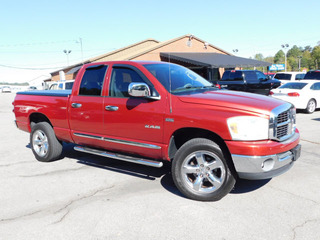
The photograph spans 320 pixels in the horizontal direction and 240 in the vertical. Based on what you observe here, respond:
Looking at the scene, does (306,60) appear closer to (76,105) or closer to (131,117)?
(76,105)

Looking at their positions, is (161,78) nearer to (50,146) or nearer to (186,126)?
(186,126)

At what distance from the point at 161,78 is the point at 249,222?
240 cm

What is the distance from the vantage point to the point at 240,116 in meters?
3.59

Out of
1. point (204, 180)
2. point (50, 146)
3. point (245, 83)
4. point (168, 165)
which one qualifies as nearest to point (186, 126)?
point (204, 180)

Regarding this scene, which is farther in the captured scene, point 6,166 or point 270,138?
point 6,166

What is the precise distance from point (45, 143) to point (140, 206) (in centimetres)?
310

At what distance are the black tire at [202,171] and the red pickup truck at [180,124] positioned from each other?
13 mm

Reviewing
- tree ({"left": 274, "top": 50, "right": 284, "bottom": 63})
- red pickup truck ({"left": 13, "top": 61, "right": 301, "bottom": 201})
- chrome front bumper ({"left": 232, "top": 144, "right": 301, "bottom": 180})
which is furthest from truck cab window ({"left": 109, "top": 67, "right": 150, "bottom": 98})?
tree ({"left": 274, "top": 50, "right": 284, "bottom": 63})

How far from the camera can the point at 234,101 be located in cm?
383

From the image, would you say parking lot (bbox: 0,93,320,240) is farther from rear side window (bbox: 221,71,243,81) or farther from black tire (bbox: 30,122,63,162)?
rear side window (bbox: 221,71,243,81)

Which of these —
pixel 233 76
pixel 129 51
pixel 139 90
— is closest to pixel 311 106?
pixel 233 76

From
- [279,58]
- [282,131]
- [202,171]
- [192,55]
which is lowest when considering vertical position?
[202,171]

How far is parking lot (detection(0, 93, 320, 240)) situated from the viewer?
10.5 feet

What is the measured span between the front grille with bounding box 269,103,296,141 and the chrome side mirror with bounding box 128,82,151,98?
1742 mm
